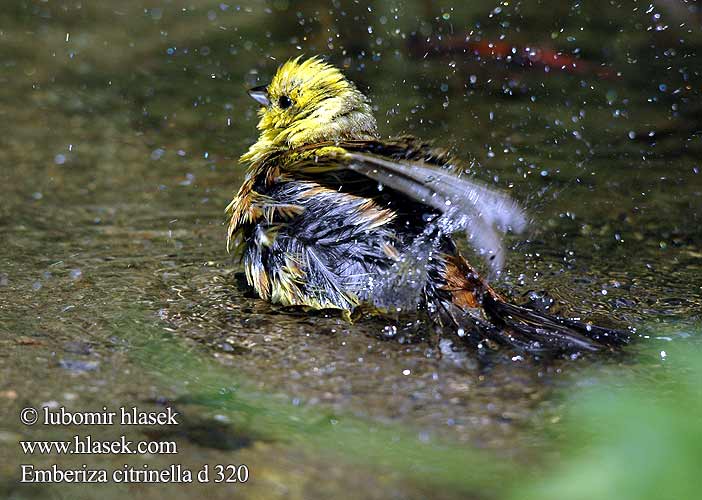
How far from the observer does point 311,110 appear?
4.23 metres

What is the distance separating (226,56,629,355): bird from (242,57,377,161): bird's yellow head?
0.06 meters

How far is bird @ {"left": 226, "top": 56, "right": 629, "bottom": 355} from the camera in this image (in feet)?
10.8

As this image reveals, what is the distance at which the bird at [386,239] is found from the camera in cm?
330

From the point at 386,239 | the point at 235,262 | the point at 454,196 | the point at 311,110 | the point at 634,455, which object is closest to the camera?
the point at 634,455

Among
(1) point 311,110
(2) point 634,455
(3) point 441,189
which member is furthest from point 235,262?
(2) point 634,455

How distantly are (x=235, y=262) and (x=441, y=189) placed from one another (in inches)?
57.1

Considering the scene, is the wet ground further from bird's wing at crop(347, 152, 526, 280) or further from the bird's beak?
the bird's beak

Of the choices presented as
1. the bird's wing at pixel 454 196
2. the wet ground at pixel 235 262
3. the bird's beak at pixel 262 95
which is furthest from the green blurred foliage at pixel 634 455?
the bird's beak at pixel 262 95

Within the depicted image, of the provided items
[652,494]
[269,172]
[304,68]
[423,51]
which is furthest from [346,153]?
[423,51]

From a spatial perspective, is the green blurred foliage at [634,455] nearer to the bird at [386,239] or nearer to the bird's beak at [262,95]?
the bird at [386,239]

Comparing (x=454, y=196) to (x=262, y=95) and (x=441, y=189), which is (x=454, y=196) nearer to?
(x=441, y=189)

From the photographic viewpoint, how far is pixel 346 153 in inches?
138

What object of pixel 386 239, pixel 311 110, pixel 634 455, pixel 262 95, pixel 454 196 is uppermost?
pixel 262 95

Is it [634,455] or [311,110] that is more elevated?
[311,110]
